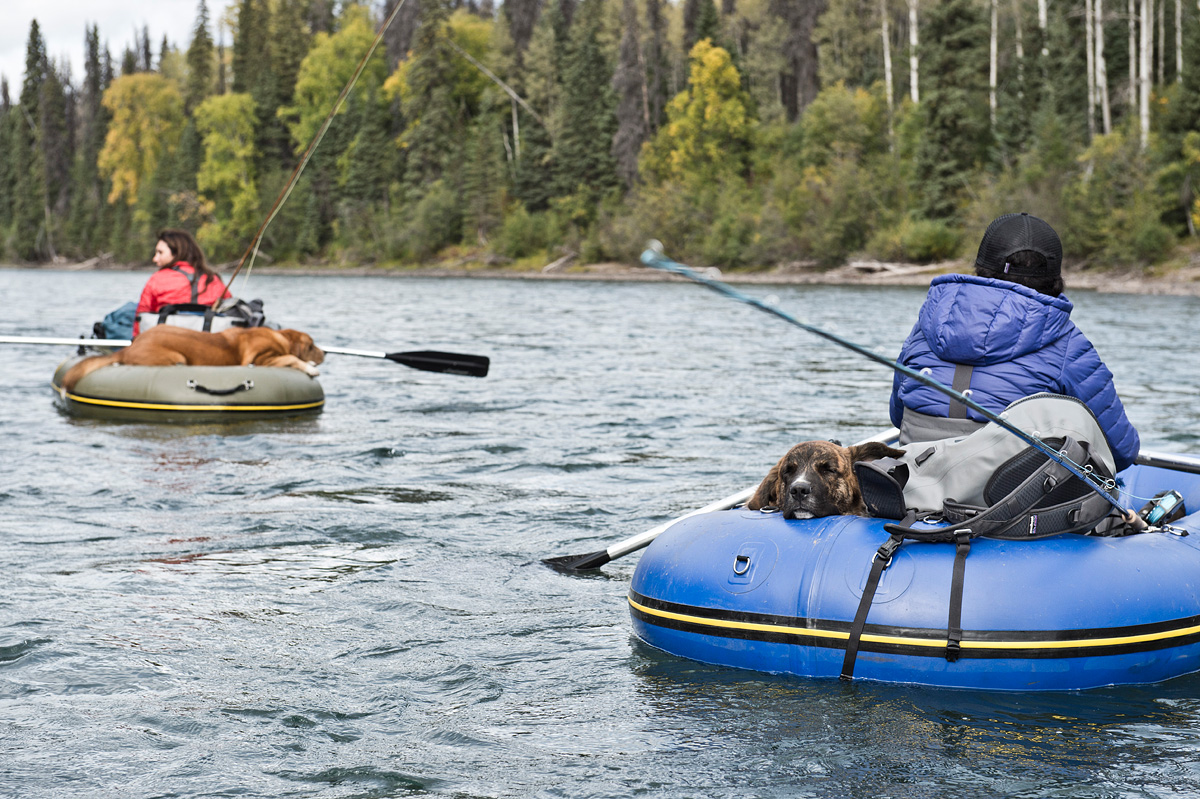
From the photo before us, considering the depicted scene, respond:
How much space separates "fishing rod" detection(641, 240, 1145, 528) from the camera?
13.4 ft

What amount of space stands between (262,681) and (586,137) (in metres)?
62.7

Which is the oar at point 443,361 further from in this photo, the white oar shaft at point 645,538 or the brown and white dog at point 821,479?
the brown and white dog at point 821,479

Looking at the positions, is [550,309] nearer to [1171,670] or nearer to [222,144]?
[1171,670]

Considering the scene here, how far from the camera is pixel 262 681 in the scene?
16.8 ft

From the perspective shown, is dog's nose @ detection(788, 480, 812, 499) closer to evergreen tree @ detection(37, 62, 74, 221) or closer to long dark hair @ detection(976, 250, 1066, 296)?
long dark hair @ detection(976, 250, 1066, 296)

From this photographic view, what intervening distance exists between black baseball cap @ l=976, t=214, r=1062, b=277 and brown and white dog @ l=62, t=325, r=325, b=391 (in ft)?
28.4

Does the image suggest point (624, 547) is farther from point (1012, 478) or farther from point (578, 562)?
point (1012, 478)

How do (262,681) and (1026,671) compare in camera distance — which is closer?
(1026,671)

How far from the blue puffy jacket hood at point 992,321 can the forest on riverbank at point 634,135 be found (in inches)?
1259

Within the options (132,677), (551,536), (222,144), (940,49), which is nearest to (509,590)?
(551,536)

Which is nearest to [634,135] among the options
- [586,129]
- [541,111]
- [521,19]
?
[586,129]

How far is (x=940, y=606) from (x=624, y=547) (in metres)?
2.16

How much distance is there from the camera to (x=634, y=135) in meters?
64.3

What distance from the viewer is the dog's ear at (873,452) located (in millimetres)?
5363
